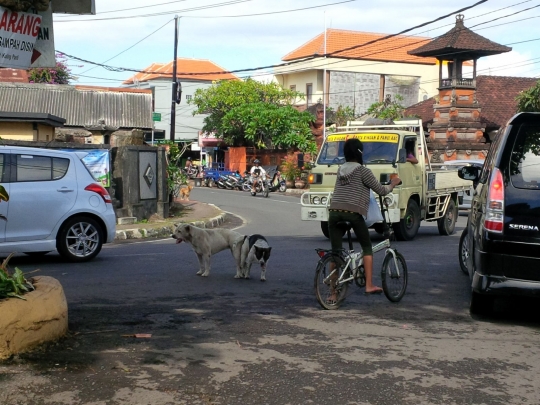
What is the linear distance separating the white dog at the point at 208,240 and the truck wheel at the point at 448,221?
8472 millimetres

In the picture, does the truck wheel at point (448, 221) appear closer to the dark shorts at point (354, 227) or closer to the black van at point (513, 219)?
the dark shorts at point (354, 227)

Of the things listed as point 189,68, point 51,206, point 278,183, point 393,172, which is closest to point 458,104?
point 278,183

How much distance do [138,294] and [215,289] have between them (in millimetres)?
955

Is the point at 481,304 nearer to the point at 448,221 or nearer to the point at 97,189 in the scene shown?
the point at 97,189

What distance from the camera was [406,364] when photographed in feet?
19.6

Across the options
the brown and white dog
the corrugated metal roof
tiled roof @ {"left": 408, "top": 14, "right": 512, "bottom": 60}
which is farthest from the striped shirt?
the corrugated metal roof

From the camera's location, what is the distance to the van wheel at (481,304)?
25.7 ft

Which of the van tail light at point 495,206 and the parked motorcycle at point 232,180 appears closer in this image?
the van tail light at point 495,206

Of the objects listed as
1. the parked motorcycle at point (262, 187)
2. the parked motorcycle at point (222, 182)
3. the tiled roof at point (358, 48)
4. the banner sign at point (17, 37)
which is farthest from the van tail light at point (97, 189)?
the tiled roof at point (358, 48)

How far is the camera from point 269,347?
6.38 metres

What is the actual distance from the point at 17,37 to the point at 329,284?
12.7ft

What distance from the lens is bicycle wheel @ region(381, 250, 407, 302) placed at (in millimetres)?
8448

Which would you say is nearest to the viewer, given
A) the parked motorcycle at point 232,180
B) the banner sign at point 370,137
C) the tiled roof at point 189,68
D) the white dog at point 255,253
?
the white dog at point 255,253

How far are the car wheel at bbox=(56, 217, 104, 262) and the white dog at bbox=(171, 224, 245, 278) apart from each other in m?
2.20
